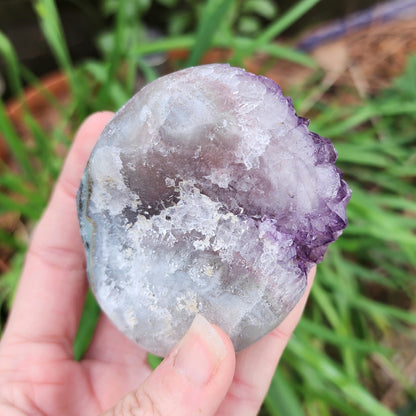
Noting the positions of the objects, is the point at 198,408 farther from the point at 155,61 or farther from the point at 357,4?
the point at 357,4

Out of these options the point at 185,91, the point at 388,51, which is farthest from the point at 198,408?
the point at 388,51

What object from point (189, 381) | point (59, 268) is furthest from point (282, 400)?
point (59, 268)

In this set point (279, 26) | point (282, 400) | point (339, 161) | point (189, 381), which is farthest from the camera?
point (339, 161)

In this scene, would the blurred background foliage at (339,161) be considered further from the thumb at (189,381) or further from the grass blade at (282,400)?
the thumb at (189,381)

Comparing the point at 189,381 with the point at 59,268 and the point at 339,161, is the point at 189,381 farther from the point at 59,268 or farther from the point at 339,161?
the point at 339,161

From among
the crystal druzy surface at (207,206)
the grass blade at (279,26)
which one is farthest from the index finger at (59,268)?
the grass blade at (279,26)

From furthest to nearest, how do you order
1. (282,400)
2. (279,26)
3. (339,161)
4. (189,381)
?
(339,161), (279,26), (282,400), (189,381)
